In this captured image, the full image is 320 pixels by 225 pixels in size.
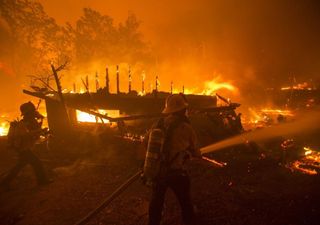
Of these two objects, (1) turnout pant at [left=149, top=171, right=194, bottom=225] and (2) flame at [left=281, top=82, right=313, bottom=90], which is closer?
(1) turnout pant at [left=149, top=171, right=194, bottom=225]

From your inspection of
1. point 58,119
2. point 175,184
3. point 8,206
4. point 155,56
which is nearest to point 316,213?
point 175,184

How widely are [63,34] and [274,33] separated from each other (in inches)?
1083

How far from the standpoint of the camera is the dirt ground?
5830 millimetres

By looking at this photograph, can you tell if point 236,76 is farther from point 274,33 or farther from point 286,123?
point 286,123

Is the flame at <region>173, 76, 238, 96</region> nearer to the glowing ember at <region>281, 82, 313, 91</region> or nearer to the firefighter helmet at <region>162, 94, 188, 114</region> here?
the glowing ember at <region>281, 82, 313, 91</region>

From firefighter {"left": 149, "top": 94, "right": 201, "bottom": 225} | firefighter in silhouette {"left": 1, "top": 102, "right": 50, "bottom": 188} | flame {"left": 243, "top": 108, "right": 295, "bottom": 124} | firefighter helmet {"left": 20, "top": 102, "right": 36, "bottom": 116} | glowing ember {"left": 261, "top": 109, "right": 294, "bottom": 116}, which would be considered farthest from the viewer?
glowing ember {"left": 261, "top": 109, "right": 294, "bottom": 116}

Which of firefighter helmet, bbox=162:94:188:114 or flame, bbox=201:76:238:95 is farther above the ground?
flame, bbox=201:76:238:95

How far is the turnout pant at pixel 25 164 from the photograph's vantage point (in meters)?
8.09

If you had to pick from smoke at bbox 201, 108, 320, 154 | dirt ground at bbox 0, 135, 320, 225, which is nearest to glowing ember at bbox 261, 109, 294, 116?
smoke at bbox 201, 108, 320, 154

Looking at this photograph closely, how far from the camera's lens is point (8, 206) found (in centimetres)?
716

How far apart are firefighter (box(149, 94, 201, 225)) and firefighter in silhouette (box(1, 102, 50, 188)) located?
4.84m

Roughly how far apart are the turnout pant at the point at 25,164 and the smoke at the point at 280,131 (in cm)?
545

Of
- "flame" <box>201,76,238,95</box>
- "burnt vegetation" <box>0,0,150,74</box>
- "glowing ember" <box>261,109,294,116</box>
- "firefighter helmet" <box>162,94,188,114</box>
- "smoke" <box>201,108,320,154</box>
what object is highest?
"burnt vegetation" <box>0,0,150,74</box>

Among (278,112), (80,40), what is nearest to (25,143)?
(278,112)
